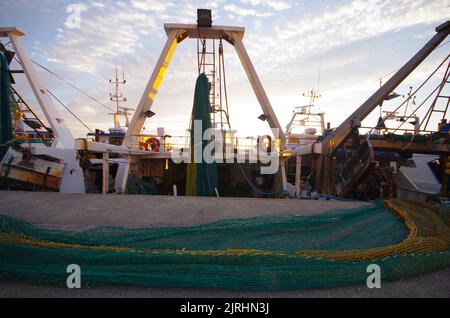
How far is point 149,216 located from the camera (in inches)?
122

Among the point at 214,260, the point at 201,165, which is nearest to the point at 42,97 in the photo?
the point at 201,165

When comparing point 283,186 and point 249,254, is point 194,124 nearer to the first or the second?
point 283,186

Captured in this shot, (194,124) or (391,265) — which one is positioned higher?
(194,124)

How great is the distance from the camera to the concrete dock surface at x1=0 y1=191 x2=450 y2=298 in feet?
4.32

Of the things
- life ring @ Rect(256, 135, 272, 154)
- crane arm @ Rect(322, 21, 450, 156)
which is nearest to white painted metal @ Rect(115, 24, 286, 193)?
life ring @ Rect(256, 135, 272, 154)

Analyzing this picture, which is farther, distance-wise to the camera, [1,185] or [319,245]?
[1,185]

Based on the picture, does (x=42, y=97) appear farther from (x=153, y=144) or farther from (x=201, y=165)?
(x=201, y=165)

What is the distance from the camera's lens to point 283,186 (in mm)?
7078
